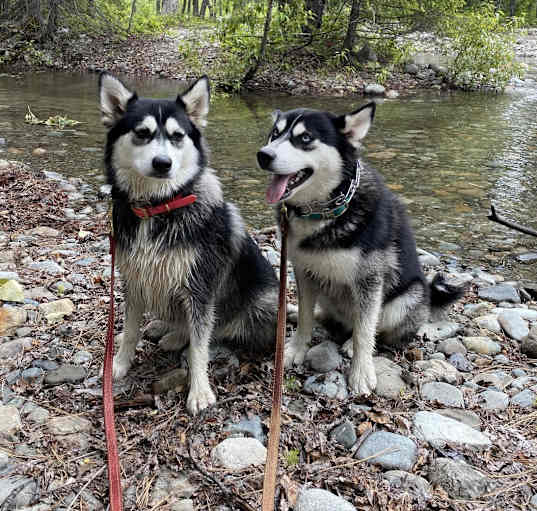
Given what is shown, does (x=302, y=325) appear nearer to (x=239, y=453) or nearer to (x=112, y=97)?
(x=239, y=453)

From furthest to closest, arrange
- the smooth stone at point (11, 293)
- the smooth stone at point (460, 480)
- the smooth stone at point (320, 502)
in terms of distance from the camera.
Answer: the smooth stone at point (11, 293), the smooth stone at point (460, 480), the smooth stone at point (320, 502)

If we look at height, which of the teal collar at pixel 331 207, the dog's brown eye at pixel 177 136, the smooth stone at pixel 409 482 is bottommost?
the smooth stone at pixel 409 482

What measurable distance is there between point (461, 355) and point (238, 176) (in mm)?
4785

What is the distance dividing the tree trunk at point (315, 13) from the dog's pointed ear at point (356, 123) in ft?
44.4

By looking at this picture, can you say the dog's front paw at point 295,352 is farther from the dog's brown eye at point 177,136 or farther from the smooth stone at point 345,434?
the dog's brown eye at point 177,136

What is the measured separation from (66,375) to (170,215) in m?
1.17

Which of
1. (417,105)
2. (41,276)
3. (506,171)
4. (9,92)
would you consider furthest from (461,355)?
(9,92)

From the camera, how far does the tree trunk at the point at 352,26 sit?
1505cm

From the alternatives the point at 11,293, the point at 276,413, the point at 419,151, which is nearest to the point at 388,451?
the point at 276,413

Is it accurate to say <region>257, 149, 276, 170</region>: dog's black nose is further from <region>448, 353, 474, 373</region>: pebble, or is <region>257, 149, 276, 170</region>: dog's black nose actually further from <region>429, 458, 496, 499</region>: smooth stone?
<region>448, 353, 474, 373</region>: pebble

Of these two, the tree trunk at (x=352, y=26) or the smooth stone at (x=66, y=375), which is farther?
the tree trunk at (x=352, y=26)

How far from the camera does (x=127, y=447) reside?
2486mm

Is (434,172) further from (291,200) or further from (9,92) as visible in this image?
(9,92)

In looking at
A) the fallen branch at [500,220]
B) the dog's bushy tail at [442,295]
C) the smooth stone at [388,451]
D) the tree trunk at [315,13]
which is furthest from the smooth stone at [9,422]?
the tree trunk at [315,13]
